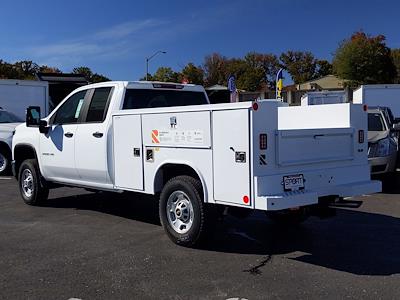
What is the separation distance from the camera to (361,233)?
291 inches

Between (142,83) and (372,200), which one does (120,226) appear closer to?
(142,83)

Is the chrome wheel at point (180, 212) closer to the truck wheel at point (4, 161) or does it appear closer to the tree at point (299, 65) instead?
the truck wheel at point (4, 161)

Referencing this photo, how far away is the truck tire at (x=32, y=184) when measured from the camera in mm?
9617

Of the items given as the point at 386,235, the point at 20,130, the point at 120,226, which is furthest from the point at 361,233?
the point at 20,130

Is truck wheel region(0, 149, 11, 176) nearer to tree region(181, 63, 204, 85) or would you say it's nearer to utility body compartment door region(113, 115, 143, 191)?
utility body compartment door region(113, 115, 143, 191)

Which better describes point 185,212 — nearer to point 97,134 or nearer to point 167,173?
point 167,173

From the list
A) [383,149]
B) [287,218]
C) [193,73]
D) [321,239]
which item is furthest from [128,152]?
[193,73]

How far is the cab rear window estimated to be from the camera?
8062mm

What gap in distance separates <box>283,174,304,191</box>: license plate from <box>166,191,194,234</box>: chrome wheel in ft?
3.93

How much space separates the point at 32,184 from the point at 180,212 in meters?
4.14

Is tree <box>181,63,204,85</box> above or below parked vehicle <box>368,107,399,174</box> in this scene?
above

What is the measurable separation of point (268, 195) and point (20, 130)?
19.7 ft

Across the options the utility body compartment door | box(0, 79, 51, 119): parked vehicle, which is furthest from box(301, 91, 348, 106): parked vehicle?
the utility body compartment door

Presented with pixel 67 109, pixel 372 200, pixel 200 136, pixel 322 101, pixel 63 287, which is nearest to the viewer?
pixel 63 287
